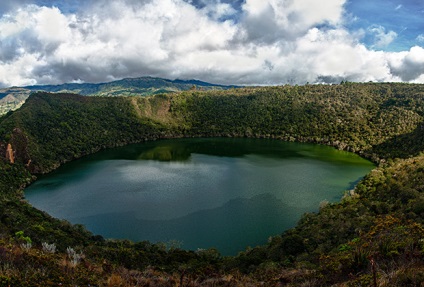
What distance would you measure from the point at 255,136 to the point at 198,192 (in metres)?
86.2

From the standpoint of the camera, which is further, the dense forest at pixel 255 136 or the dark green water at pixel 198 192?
the dark green water at pixel 198 192

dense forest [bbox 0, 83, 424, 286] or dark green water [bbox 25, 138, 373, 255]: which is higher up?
dense forest [bbox 0, 83, 424, 286]

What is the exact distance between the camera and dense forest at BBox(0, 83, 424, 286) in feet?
38.4

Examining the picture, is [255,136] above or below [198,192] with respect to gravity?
above

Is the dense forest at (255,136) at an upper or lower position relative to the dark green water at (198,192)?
upper

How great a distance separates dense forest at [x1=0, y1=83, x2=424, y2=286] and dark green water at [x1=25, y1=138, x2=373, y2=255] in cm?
587

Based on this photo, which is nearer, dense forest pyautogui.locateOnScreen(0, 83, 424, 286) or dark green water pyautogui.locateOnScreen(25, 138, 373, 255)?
dense forest pyautogui.locateOnScreen(0, 83, 424, 286)

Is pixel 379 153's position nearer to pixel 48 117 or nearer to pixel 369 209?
pixel 369 209

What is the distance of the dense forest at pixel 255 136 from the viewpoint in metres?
11.7

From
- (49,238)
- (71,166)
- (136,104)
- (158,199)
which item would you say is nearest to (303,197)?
(158,199)

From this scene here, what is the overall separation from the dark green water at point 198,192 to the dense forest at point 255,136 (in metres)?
5.87

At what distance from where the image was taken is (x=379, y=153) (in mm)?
96875

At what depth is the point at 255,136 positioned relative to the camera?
145 metres

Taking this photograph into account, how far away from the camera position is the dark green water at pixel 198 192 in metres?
46.0
